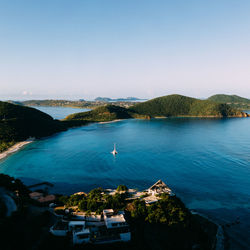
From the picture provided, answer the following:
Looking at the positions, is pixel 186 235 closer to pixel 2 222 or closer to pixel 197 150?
pixel 2 222

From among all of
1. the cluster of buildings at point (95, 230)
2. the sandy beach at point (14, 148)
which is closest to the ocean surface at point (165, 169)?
the sandy beach at point (14, 148)

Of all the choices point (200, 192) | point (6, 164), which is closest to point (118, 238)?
point (200, 192)

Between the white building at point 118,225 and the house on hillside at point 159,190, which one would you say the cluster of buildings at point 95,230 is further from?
the house on hillside at point 159,190

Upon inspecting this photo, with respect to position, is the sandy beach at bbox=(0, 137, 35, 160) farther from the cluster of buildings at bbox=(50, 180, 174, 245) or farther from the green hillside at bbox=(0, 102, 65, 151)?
the cluster of buildings at bbox=(50, 180, 174, 245)

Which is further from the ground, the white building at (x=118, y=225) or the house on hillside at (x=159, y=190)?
the house on hillside at (x=159, y=190)

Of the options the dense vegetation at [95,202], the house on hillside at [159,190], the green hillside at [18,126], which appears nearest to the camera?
the dense vegetation at [95,202]

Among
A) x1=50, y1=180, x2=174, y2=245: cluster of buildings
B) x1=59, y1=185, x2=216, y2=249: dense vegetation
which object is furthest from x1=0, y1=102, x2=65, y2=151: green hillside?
x1=50, y1=180, x2=174, y2=245: cluster of buildings

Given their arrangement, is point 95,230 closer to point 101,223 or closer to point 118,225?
point 101,223

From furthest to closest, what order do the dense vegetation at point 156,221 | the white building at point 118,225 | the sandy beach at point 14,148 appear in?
the sandy beach at point 14,148
the dense vegetation at point 156,221
the white building at point 118,225

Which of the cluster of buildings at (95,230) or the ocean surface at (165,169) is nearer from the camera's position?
the cluster of buildings at (95,230)
